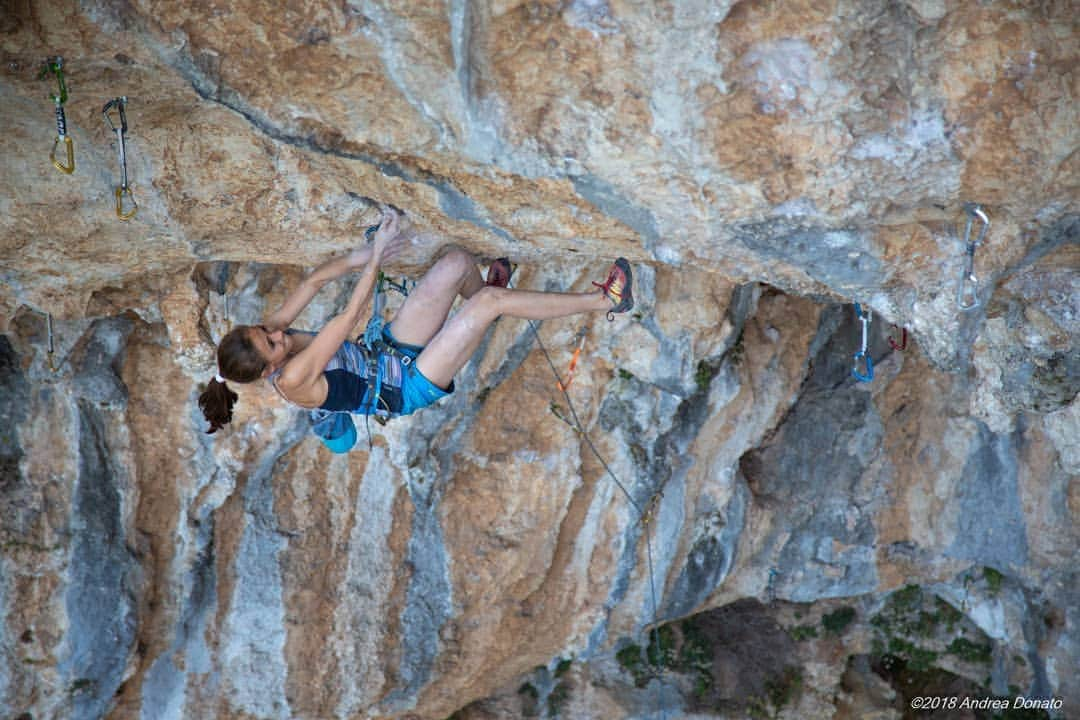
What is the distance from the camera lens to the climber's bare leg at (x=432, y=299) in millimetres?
3758

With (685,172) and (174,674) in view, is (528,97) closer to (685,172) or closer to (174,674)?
(685,172)

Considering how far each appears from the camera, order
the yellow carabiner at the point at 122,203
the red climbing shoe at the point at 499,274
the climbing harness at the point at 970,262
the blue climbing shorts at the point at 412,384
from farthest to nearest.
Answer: the red climbing shoe at the point at 499,274, the blue climbing shorts at the point at 412,384, the yellow carabiner at the point at 122,203, the climbing harness at the point at 970,262

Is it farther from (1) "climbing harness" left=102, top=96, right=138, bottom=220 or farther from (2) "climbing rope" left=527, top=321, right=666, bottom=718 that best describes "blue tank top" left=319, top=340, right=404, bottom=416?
(2) "climbing rope" left=527, top=321, right=666, bottom=718

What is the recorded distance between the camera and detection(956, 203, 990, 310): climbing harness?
121 inches

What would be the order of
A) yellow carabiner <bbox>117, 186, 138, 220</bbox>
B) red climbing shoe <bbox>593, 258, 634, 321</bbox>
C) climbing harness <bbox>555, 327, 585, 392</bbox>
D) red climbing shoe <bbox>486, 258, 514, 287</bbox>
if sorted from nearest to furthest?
yellow carabiner <bbox>117, 186, 138, 220</bbox>, red climbing shoe <bbox>593, 258, 634, 321</bbox>, red climbing shoe <bbox>486, 258, 514, 287</bbox>, climbing harness <bbox>555, 327, 585, 392</bbox>

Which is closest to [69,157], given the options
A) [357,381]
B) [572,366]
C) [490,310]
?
[357,381]

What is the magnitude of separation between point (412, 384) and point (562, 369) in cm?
159

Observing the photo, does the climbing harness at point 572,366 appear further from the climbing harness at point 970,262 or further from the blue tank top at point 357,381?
the climbing harness at point 970,262

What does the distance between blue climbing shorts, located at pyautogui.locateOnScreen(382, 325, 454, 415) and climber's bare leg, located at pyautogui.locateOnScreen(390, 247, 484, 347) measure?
3 centimetres

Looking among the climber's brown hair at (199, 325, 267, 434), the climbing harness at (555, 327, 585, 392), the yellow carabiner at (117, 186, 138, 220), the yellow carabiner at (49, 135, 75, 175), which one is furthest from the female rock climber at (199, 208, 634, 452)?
the climbing harness at (555, 327, 585, 392)

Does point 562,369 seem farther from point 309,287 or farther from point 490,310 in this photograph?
point 309,287

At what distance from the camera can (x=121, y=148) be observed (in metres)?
3.37

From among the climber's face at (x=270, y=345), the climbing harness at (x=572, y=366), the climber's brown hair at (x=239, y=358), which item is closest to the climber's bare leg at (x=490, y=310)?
the climber's face at (x=270, y=345)

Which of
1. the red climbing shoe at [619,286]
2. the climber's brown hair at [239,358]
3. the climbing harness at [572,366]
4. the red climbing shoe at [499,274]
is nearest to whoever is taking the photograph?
the climber's brown hair at [239,358]
